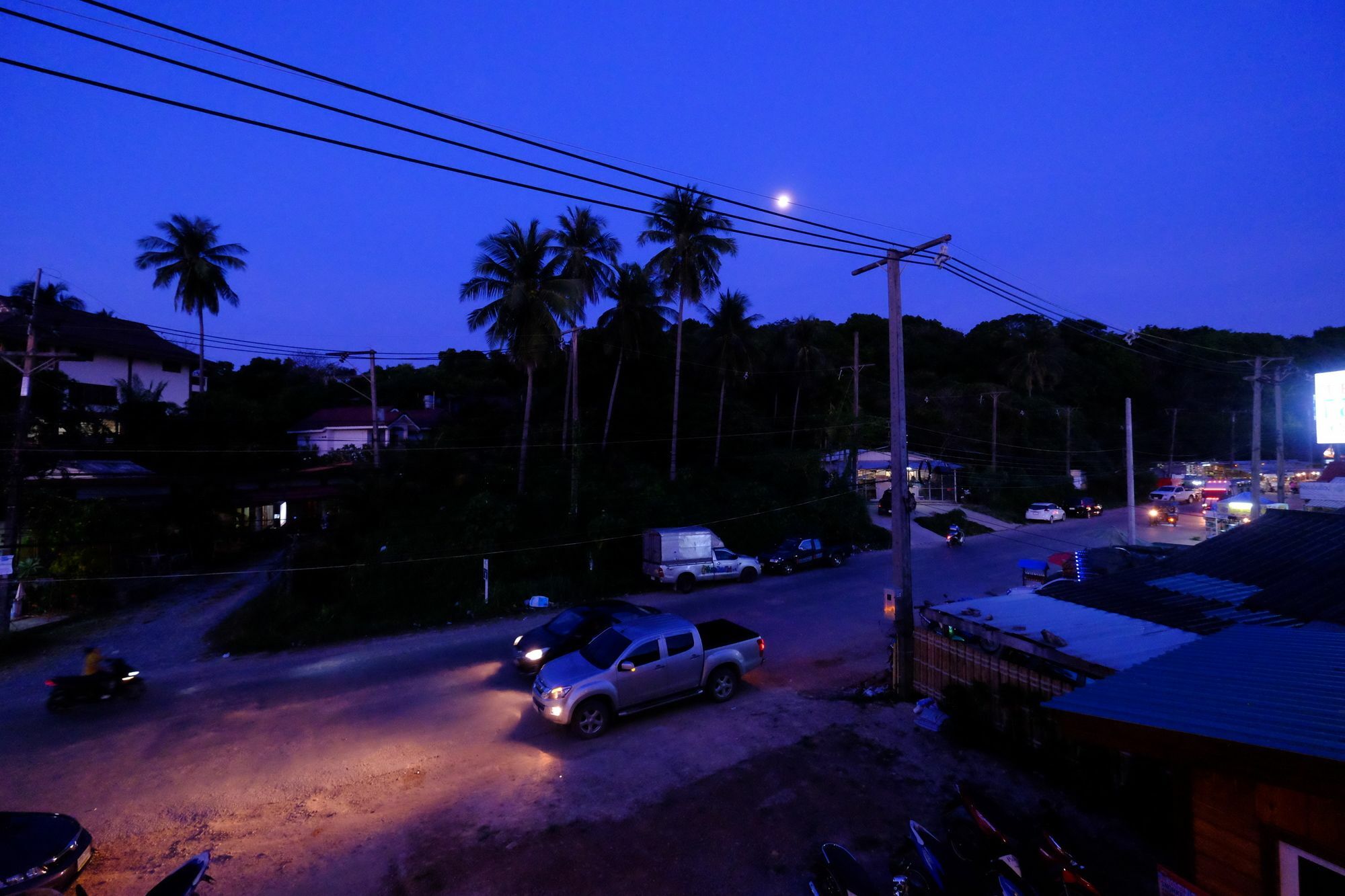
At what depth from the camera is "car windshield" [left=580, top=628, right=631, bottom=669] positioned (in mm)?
9998

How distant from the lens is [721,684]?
10.9m

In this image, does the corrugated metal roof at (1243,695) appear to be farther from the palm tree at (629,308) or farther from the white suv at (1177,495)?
the white suv at (1177,495)

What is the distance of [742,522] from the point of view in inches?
1077

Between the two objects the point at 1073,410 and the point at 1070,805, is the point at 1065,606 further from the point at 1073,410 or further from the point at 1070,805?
the point at 1073,410

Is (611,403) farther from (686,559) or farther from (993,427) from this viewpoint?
(993,427)

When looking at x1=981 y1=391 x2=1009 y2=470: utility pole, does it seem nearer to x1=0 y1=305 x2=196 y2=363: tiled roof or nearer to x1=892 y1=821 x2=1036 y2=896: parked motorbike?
x1=892 y1=821 x2=1036 y2=896: parked motorbike

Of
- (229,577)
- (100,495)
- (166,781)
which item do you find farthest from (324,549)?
(166,781)

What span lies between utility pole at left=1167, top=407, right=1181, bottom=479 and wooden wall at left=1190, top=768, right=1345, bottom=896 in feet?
215

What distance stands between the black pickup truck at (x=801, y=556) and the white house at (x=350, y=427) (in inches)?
861

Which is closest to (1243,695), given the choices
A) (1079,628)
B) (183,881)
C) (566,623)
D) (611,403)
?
(1079,628)

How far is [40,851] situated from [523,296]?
21267mm

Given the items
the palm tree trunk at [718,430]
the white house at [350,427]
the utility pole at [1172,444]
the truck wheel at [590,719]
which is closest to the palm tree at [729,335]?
the palm tree trunk at [718,430]

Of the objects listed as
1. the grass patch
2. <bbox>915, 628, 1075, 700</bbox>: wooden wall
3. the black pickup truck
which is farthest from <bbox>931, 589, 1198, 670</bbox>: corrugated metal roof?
the grass patch

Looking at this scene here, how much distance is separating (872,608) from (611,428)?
1953 cm
